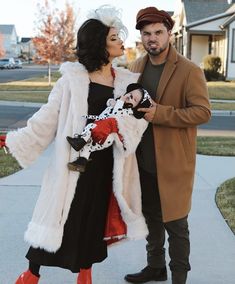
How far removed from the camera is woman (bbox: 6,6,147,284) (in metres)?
2.94

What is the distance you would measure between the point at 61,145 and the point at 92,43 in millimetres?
630

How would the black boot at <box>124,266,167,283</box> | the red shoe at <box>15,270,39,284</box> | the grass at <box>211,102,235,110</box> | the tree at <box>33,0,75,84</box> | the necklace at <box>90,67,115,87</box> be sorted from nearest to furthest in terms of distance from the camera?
the necklace at <box>90,67,115,87</box> < the red shoe at <box>15,270,39,284</box> < the black boot at <box>124,266,167,283</box> < the grass at <box>211,102,235,110</box> < the tree at <box>33,0,75,84</box>

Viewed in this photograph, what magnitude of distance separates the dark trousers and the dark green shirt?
0.06 metres

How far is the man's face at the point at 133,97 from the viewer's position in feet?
9.34

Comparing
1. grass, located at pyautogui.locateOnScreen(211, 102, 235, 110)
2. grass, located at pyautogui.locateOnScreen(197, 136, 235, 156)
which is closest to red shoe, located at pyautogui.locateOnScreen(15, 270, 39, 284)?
grass, located at pyautogui.locateOnScreen(197, 136, 235, 156)

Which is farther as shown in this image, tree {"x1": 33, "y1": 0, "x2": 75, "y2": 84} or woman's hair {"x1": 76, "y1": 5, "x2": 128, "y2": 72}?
tree {"x1": 33, "y1": 0, "x2": 75, "y2": 84}

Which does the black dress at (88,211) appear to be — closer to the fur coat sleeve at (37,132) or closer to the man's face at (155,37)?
the fur coat sleeve at (37,132)

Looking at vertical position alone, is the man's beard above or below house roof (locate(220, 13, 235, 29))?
below

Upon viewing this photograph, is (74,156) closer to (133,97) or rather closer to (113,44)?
(133,97)

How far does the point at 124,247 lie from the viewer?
4.16 m

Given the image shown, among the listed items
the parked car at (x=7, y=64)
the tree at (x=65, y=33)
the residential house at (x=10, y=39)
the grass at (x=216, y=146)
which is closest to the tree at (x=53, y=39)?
the tree at (x=65, y=33)

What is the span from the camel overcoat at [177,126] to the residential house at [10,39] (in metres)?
116

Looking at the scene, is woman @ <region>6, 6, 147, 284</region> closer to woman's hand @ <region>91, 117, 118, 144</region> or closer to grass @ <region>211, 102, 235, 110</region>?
woman's hand @ <region>91, 117, 118, 144</region>

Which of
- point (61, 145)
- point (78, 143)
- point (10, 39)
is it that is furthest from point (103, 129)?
point (10, 39)
